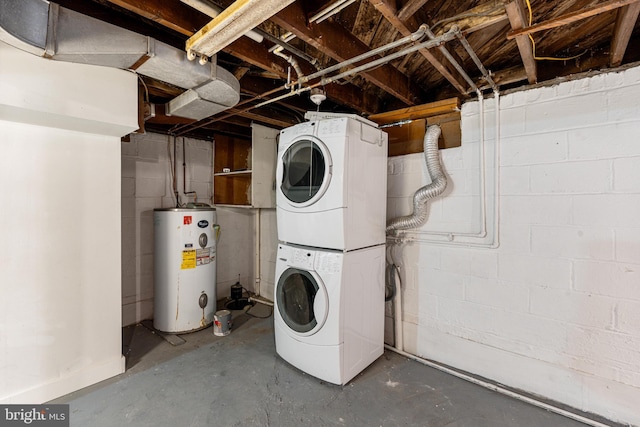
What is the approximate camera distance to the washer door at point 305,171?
1945 millimetres

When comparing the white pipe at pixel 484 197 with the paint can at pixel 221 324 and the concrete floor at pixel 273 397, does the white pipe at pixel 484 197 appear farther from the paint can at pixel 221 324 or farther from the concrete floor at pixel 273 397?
the paint can at pixel 221 324

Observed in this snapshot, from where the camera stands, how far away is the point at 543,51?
6.03 ft

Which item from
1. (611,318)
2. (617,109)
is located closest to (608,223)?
(611,318)

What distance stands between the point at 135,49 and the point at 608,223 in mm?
2756

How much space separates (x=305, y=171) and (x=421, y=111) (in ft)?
3.45

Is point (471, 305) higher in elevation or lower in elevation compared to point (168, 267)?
lower

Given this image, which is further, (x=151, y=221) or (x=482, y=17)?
(x=151, y=221)

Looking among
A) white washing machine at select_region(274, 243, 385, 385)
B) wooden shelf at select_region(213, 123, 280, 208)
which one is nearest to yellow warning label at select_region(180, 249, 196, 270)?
wooden shelf at select_region(213, 123, 280, 208)

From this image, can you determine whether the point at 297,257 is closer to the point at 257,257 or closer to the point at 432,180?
the point at 432,180

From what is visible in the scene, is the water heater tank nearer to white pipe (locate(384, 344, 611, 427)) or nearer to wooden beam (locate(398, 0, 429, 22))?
white pipe (locate(384, 344, 611, 427))

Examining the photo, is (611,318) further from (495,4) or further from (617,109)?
(495,4)

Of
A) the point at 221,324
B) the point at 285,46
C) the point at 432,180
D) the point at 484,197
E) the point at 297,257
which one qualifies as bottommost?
the point at 221,324

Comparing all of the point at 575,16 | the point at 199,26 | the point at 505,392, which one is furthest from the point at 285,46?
the point at 505,392

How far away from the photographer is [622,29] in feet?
4.42
